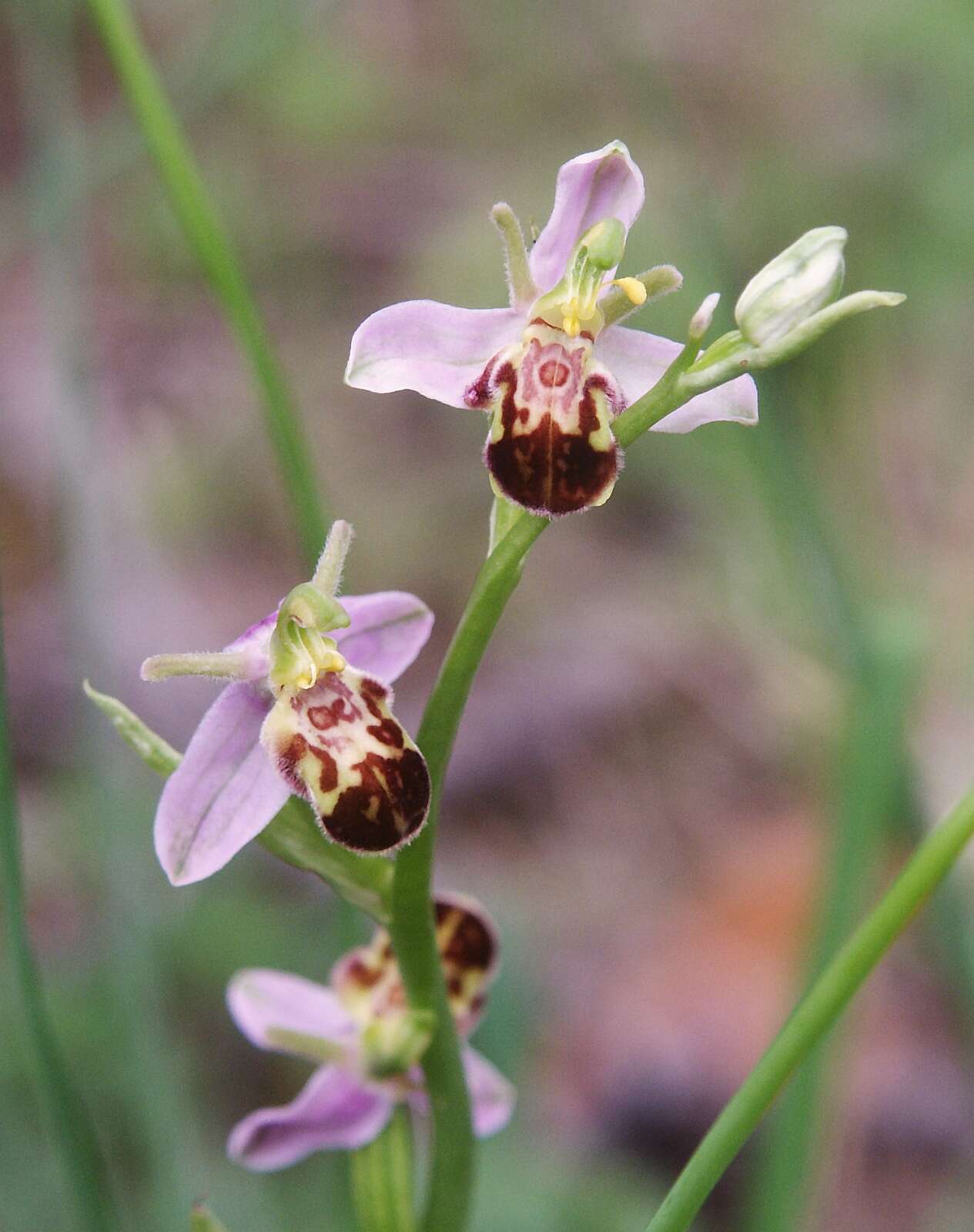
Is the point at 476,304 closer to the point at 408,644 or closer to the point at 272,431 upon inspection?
the point at 272,431

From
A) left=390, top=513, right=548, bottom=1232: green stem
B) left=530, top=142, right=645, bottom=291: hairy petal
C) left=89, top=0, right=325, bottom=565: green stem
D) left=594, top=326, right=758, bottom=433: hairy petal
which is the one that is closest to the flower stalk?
left=390, top=513, right=548, bottom=1232: green stem

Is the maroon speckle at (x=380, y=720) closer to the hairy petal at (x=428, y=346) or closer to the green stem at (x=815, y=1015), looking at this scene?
the hairy petal at (x=428, y=346)

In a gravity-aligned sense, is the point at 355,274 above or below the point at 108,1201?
above

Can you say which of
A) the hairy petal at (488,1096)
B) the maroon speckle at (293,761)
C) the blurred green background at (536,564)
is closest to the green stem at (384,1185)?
the hairy petal at (488,1096)

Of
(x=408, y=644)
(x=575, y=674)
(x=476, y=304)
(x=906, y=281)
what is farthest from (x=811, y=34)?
(x=408, y=644)

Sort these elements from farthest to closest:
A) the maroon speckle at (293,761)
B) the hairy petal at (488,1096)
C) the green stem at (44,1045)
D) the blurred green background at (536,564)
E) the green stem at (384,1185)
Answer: the blurred green background at (536,564), the hairy petal at (488,1096), the green stem at (384,1185), the green stem at (44,1045), the maroon speckle at (293,761)

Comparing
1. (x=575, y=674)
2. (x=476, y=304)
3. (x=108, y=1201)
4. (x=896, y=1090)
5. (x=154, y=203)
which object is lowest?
(x=896, y=1090)

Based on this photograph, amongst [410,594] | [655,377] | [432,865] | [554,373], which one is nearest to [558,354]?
[554,373]
